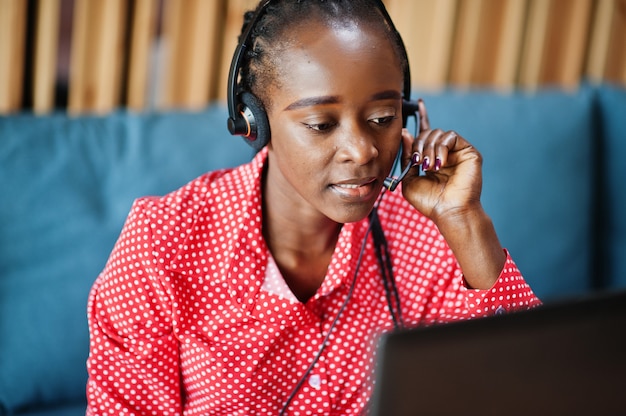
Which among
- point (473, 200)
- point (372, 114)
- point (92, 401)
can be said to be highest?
point (372, 114)

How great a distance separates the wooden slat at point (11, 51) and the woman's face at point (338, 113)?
84 cm

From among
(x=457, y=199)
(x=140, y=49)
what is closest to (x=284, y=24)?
(x=457, y=199)

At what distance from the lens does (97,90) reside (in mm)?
1753

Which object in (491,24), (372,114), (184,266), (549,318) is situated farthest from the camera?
(491,24)

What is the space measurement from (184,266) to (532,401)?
705 millimetres

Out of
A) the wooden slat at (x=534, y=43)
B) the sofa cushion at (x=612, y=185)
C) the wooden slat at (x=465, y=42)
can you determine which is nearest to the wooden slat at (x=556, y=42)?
the wooden slat at (x=534, y=43)

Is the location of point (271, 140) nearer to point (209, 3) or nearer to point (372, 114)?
point (372, 114)

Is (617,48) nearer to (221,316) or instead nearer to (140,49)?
(140,49)

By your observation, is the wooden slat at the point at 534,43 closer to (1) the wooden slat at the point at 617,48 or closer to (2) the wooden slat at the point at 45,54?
(1) the wooden slat at the point at 617,48

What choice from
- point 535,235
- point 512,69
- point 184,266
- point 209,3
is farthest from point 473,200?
point 512,69

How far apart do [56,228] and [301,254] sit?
53 cm

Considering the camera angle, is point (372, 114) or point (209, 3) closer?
point (372, 114)

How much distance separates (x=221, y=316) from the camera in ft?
3.73

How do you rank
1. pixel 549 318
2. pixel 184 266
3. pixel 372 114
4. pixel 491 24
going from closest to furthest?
pixel 549 318 → pixel 372 114 → pixel 184 266 → pixel 491 24
